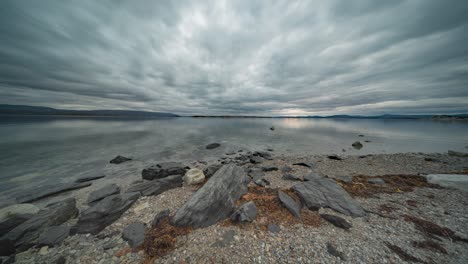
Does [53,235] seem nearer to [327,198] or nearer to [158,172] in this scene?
[158,172]

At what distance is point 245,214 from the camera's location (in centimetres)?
522

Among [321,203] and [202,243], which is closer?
[202,243]

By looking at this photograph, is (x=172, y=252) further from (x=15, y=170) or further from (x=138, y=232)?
(x=15, y=170)

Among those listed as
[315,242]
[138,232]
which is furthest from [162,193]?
[315,242]

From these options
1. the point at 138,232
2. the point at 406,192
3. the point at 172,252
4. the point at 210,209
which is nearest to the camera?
the point at 172,252

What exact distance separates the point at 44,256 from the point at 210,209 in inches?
192

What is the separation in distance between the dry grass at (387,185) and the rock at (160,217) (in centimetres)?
877

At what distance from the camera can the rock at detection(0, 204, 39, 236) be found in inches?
193

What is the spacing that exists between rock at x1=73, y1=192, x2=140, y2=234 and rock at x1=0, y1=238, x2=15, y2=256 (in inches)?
52.0

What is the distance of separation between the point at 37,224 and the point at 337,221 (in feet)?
34.9

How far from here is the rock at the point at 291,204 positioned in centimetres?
554

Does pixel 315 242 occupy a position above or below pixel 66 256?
above

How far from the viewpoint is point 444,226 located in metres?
4.80

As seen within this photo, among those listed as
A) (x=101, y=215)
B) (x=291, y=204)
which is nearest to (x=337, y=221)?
(x=291, y=204)
